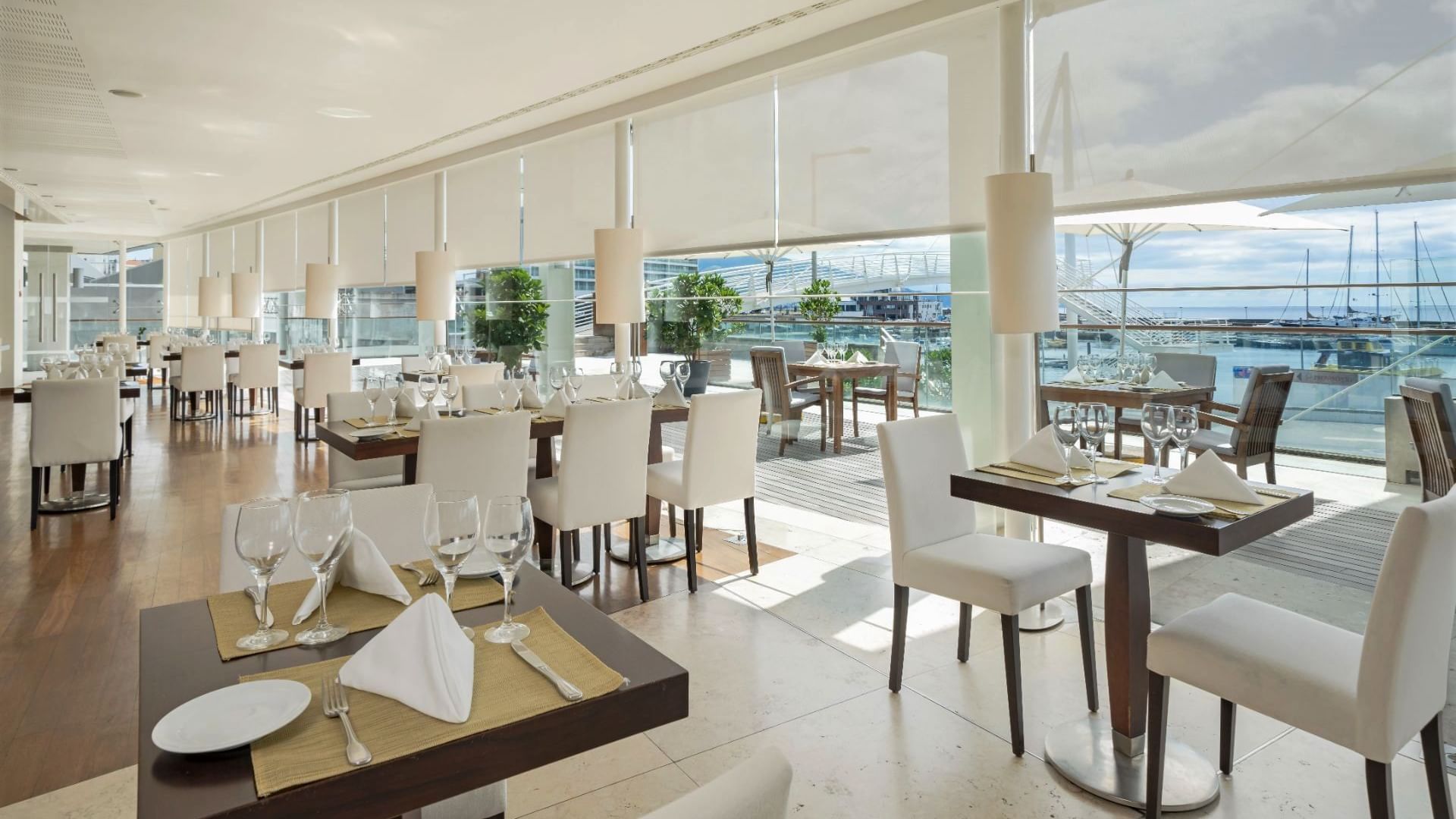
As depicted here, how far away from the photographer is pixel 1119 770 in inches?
98.7

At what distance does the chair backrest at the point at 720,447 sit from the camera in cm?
416

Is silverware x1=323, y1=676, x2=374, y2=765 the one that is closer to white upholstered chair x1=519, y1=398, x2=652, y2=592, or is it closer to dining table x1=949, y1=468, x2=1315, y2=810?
dining table x1=949, y1=468, x2=1315, y2=810

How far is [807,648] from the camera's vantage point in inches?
136

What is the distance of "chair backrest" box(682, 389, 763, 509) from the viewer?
13.7ft

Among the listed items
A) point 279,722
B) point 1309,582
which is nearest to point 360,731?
point 279,722

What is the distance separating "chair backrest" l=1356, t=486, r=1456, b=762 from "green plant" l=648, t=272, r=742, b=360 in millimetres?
4325

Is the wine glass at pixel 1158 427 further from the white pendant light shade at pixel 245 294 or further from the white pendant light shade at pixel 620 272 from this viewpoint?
the white pendant light shade at pixel 245 294

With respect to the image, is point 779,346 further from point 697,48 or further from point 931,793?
point 931,793

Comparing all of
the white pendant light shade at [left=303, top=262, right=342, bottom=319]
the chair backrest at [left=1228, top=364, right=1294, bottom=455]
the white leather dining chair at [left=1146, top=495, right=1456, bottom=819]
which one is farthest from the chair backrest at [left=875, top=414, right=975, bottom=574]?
the white pendant light shade at [left=303, top=262, right=342, bottom=319]

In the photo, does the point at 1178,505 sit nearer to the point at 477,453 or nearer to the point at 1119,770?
the point at 1119,770

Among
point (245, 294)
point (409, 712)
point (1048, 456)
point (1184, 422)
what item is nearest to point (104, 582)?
point (409, 712)

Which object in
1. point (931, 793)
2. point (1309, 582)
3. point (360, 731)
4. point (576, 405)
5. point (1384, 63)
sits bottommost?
point (931, 793)

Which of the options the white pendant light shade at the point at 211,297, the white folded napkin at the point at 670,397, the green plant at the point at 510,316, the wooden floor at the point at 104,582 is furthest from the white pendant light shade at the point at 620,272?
the white pendant light shade at the point at 211,297

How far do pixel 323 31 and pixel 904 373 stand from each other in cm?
374
